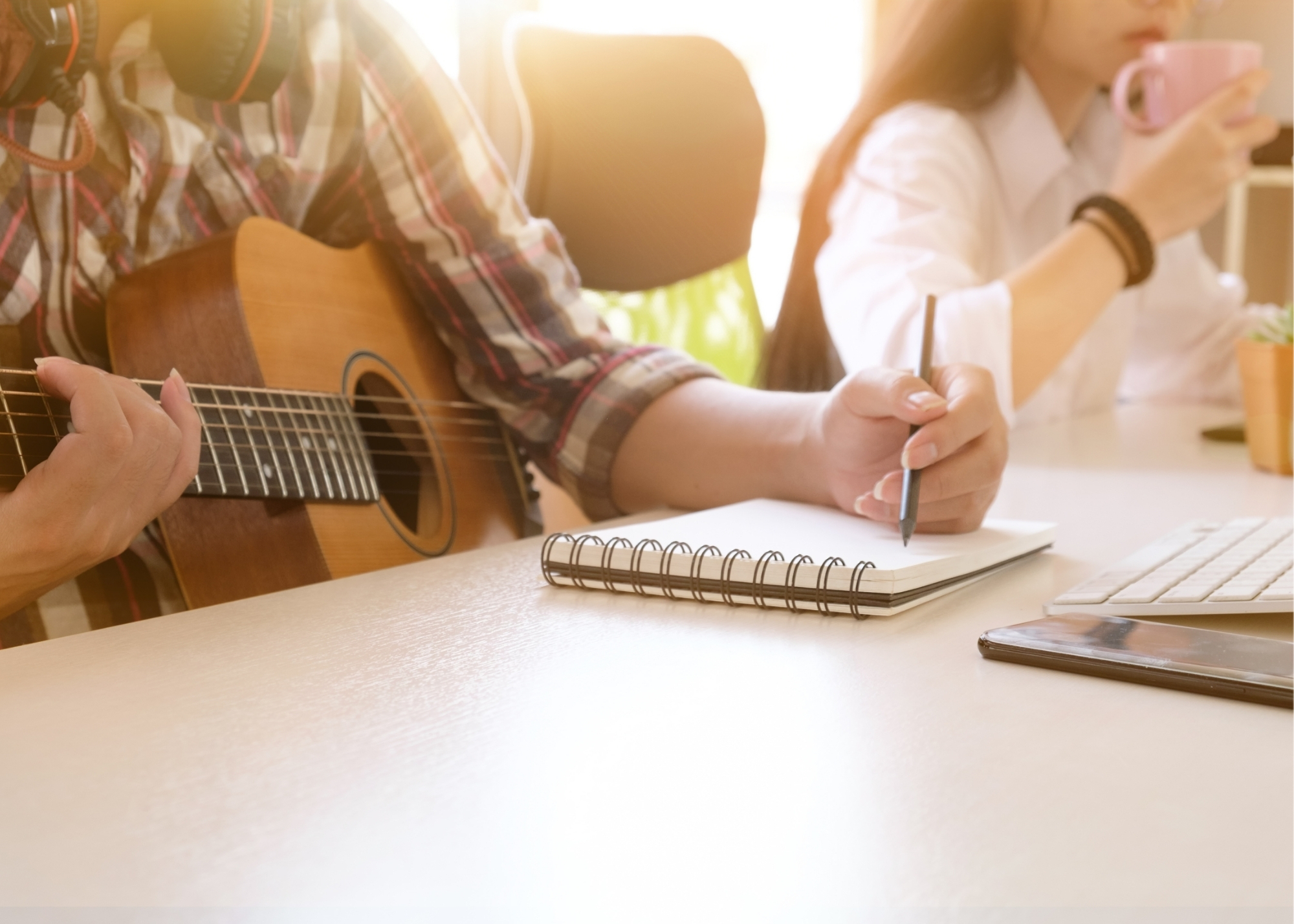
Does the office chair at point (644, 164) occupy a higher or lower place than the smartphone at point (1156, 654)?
higher

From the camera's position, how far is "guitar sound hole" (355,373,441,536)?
0.97 metres

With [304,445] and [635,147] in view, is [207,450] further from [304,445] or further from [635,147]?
[635,147]

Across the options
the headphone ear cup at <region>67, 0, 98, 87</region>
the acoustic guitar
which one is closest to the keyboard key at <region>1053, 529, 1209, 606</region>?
the acoustic guitar

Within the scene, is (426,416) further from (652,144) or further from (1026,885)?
(1026,885)

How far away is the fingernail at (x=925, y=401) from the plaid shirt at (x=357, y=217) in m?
0.34

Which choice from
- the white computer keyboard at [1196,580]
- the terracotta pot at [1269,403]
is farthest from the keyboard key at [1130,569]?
the terracotta pot at [1269,403]

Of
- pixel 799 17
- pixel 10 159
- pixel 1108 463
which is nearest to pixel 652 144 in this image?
pixel 1108 463

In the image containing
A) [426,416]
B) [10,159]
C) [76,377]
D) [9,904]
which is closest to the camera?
[9,904]

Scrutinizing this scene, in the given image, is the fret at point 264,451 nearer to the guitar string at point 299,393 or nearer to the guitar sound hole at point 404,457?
the guitar string at point 299,393

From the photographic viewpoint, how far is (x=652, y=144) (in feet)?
4.56

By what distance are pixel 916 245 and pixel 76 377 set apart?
1.06 meters

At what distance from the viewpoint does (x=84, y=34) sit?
2.37 ft

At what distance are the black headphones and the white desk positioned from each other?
383 millimetres

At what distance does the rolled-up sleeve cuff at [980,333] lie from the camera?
4.15 feet
